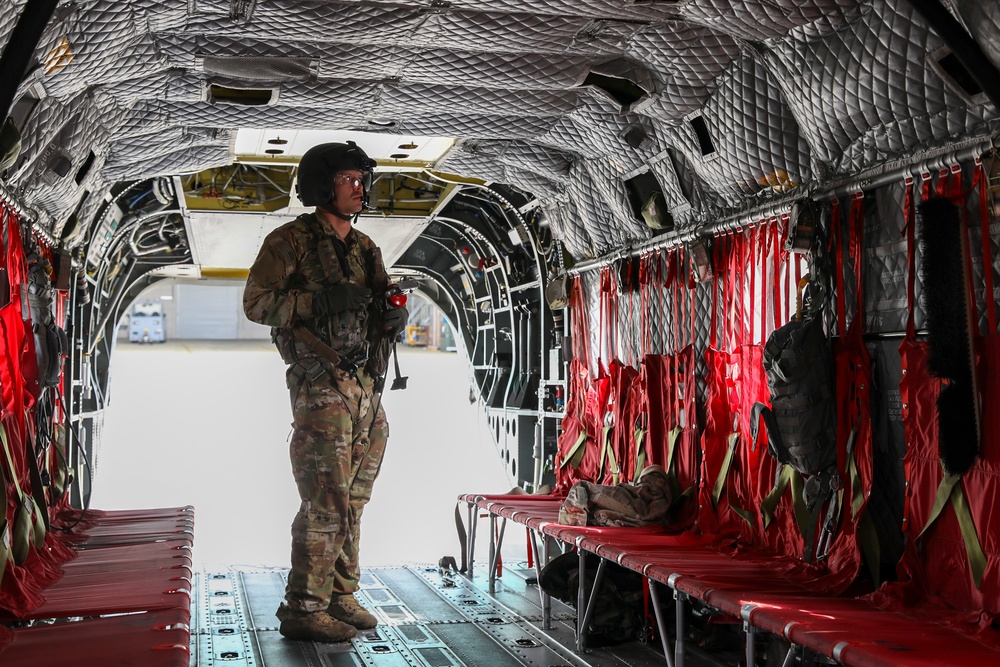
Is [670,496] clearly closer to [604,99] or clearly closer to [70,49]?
[604,99]

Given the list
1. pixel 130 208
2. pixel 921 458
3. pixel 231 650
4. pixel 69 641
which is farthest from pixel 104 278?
pixel 921 458

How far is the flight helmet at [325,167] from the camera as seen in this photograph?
485 cm

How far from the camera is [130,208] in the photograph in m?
7.50

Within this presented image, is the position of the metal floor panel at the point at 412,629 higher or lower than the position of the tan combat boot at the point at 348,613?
lower

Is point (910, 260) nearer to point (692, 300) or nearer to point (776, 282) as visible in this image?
point (776, 282)

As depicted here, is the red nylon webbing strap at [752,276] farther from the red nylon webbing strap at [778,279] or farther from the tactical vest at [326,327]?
the tactical vest at [326,327]

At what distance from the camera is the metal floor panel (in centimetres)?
464

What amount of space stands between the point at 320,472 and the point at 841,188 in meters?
2.63

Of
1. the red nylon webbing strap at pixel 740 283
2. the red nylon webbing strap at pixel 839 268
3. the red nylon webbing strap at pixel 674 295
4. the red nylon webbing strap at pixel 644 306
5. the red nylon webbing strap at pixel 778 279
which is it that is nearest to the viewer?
the red nylon webbing strap at pixel 839 268

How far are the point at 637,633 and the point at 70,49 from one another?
3662mm

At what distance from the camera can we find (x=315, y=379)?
4.73 metres

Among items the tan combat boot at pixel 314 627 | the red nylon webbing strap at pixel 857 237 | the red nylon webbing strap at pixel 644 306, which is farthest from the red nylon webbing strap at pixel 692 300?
the tan combat boot at pixel 314 627

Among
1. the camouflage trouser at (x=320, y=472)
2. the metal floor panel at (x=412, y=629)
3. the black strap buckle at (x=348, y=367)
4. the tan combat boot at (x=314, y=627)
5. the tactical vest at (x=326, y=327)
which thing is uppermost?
the tactical vest at (x=326, y=327)

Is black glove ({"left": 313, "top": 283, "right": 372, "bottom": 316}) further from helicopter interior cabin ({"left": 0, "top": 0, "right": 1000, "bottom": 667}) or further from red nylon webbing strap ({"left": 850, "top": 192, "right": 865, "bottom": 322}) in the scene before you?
red nylon webbing strap ({"left": 850, "top": 192, "right": 865, "bottom": 322})
